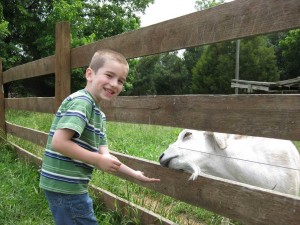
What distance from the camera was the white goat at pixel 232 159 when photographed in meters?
2.61

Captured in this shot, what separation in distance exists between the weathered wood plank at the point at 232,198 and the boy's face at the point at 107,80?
2.47ft

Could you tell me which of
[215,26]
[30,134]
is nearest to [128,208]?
[215,26]

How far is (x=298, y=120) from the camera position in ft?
5.81

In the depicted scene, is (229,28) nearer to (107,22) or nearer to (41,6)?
(41,6)

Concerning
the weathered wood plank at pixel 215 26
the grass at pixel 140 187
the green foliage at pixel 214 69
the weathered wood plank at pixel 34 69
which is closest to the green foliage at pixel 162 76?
the green foliage at pixel 214 69

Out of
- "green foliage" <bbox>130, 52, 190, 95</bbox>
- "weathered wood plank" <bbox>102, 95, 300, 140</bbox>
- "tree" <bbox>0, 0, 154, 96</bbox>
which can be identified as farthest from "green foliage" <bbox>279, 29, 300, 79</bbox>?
"weathered wood plank" <bbox>102, 95, 300, 140</bbox>

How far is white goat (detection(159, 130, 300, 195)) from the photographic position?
261 cm

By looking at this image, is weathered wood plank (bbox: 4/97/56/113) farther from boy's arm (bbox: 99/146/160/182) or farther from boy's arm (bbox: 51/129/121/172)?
boy's arm (bbox: 51/129/121/172)

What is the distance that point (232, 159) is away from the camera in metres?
2.73

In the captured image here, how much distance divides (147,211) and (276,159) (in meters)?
0.99

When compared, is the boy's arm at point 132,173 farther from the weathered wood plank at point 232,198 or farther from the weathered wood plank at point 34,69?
the weathered wood plank at point 34,69

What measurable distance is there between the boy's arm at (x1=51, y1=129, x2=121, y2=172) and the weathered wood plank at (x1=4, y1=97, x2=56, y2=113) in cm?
265

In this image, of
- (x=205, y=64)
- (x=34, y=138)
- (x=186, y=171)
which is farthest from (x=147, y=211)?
(x=205, y=64)

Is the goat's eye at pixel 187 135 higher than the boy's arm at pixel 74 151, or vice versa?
the goat's eye at pixel 187 135
